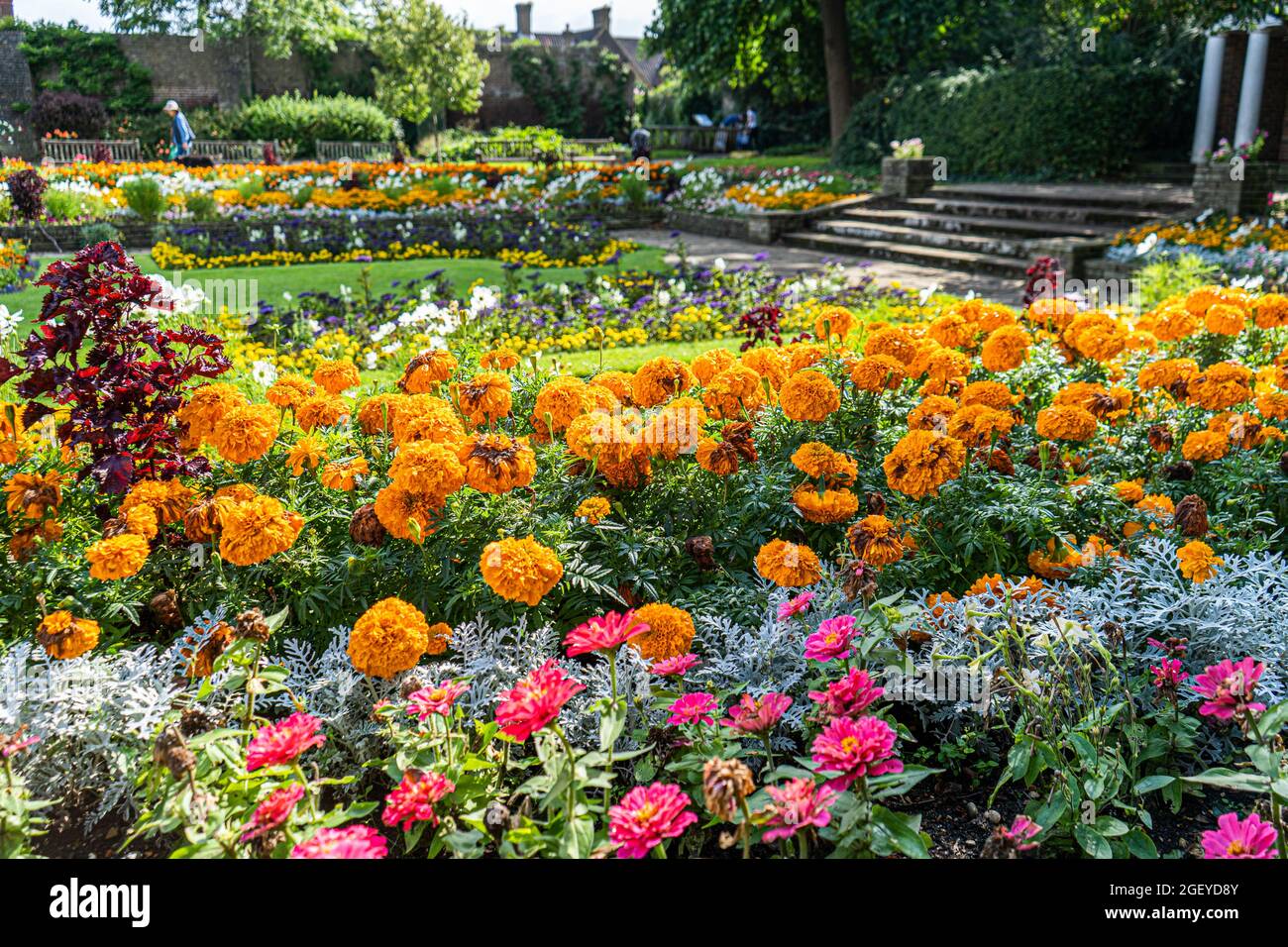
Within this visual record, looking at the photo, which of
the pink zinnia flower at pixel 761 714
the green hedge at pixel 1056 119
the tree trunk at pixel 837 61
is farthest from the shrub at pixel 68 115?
the pink zinnia flower at pixel 761 714

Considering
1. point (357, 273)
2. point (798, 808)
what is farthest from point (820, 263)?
point (798, 808)

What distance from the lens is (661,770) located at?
226 centimetres

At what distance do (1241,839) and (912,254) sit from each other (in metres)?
11.2

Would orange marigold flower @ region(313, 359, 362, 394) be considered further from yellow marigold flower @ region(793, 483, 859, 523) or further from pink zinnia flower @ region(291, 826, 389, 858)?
pink zinnia flower @ region(291, 826, 389, 858)

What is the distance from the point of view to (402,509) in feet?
7.97

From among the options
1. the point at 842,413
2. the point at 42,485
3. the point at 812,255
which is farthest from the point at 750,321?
the point at 812,255

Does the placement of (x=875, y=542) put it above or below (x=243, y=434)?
below

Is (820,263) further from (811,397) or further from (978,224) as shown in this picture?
(811,397)

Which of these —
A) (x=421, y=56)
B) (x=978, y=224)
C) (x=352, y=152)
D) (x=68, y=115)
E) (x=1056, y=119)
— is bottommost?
(x=978, y=224)

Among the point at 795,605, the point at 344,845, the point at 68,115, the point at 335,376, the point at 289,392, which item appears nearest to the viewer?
the point at 344,845

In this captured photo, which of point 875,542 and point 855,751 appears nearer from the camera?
point 855,751

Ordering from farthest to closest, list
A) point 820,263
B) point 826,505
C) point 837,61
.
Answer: point 837,61
point 820,263
point 826,505

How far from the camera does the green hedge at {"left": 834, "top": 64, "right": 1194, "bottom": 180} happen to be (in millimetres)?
16297
